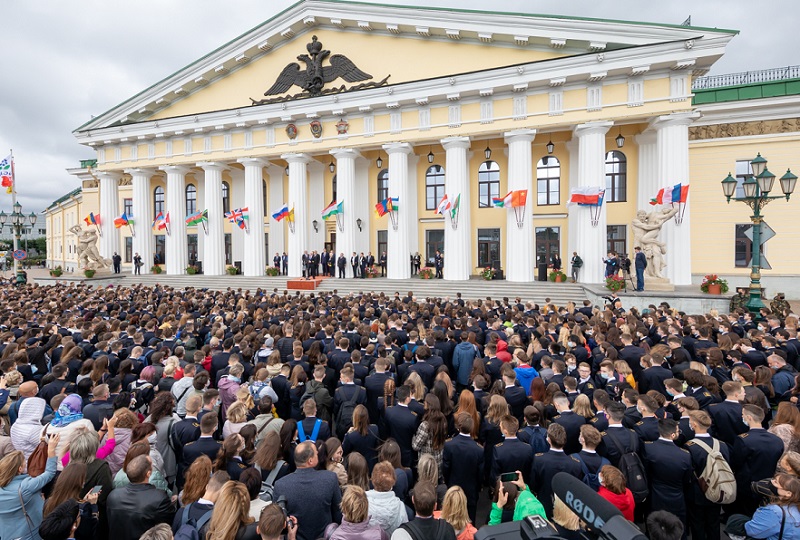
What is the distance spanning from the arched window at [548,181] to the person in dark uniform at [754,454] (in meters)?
21.9

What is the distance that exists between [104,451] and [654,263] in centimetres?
1918

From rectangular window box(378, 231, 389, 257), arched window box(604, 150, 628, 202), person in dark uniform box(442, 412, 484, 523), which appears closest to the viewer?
person in dark uniform box(442, 412, 484, 523)

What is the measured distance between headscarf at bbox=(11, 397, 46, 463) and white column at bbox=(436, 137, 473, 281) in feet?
64.0

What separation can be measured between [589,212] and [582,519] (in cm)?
2113

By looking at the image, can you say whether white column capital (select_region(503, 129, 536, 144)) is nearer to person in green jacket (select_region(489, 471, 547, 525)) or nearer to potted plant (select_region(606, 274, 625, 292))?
potted plant (select_region(606, 274, 625, 292))

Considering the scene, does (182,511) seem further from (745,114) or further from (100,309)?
(745,114)

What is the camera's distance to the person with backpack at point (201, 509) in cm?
302

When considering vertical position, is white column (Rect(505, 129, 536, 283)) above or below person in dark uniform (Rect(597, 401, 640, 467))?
above

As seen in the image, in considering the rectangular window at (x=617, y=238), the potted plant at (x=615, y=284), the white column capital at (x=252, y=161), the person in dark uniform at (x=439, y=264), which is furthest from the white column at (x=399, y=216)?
the rectangular window at (x=617, y=238)

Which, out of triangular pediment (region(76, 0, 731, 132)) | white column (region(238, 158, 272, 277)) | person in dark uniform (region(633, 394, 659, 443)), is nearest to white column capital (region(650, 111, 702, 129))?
triangular pediment (region(76, 0, 731, 132))

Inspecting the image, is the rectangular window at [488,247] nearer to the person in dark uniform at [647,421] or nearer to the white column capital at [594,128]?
the white column capital at [594,128]

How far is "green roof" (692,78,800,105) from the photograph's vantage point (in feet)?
70.4

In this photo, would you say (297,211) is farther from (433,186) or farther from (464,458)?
(464,458)

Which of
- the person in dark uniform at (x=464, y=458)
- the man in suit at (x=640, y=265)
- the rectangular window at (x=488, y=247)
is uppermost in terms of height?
the rectangular window at (x=488, y=247)
